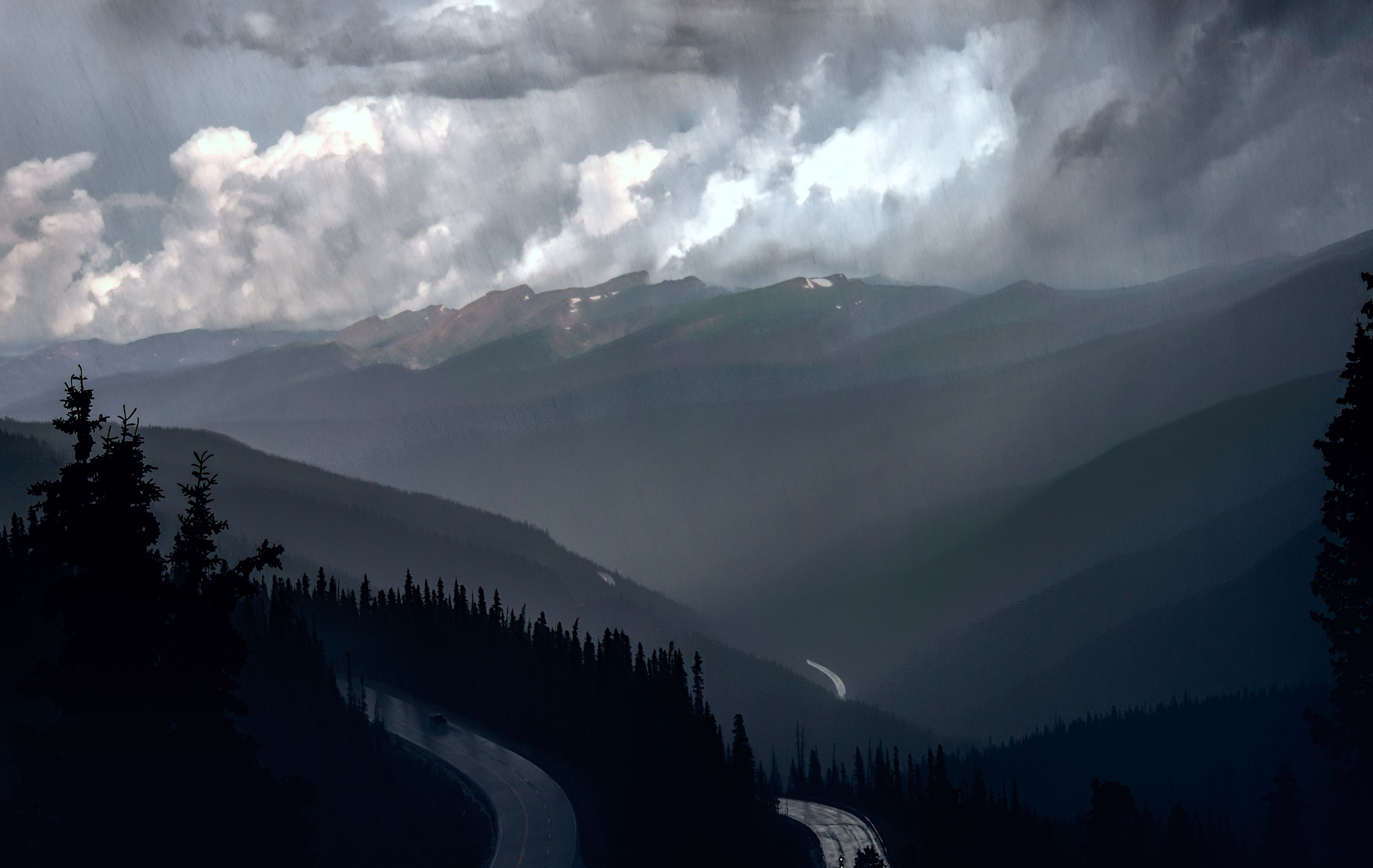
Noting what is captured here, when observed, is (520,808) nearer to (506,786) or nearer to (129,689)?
(506,786)

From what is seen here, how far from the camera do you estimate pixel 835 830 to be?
146 meters

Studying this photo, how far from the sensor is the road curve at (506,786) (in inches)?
2810

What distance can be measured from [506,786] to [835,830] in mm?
74694

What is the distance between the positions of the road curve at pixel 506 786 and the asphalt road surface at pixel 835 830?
47.9 metres

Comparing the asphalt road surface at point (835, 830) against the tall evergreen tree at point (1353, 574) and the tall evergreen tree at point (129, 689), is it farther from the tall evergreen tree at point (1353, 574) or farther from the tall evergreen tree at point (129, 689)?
the tall evergreen tree at point (129, 689)

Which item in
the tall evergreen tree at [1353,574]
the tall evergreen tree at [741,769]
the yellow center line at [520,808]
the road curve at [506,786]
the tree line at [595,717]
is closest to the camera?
the tall evergreen tree at [1353,574]

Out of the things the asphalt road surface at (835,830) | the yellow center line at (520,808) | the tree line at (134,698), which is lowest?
the asphalt road surface at (835,830)

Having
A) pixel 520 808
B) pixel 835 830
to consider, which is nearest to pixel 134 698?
pixel 520 808

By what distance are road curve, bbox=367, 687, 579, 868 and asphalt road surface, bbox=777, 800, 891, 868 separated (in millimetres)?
47943

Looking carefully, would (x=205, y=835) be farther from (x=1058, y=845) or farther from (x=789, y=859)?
(x=1058, y=845)

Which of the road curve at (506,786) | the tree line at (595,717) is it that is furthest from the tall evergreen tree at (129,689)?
the tree line at (595,717)

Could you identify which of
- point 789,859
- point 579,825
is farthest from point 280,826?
point 789,859

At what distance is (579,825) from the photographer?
7662cm

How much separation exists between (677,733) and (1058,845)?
9654 cm
